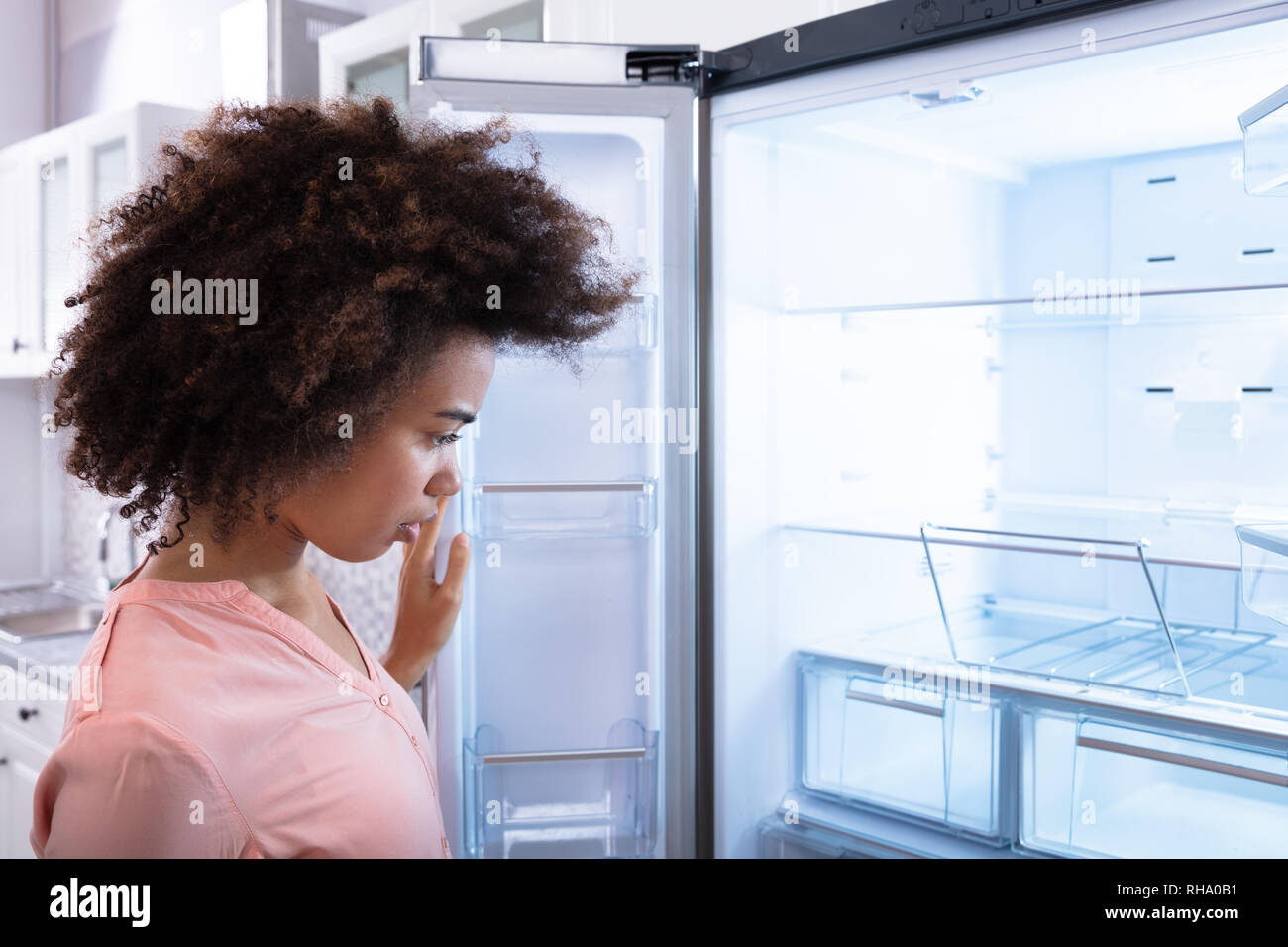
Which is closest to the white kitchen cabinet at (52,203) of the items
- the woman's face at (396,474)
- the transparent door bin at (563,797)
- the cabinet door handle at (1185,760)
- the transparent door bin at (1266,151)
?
the transparent door bin at (563,797)

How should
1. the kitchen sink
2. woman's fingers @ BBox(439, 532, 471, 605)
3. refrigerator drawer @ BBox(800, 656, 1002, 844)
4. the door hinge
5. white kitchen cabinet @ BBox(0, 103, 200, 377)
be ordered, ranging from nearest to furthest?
woman's fingers @ BBox(439, 532, 471, 605) → the door hinge → refrigerator drawer @ BBox(800, 656, 1002, 844) → white kitchen cabinet @ BBox(0, 103, 200, 377) → the kitchen sink

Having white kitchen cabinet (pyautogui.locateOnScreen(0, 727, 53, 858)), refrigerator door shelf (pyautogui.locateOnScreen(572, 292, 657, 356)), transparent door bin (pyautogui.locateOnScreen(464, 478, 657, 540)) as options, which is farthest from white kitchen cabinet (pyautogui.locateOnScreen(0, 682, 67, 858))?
refrigerator door shelf (pyautogui.locateOnScreen(572, 292, 657, 356))

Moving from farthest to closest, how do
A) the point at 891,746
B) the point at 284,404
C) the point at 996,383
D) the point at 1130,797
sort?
the point at 996,383 < the point at 891,746 < the point at 1130,797 < the point at 284,404

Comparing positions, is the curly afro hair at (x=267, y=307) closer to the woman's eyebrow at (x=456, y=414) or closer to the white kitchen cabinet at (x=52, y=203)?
the woman's eyebrow at (x=456, y=414)

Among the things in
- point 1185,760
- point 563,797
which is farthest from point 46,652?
point 1185,760

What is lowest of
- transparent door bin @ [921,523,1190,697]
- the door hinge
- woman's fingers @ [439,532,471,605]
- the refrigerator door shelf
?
transparent door bin @ [921,523,1190,697]

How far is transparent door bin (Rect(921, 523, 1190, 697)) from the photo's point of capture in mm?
1595

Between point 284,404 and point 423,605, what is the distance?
593mm

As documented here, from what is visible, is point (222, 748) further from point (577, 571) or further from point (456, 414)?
point (577, 571)

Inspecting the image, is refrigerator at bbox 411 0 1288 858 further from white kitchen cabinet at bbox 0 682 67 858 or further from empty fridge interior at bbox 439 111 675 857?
white kitchen cabinet at bbox 0 682 67 858

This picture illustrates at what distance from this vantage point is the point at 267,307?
0.86m

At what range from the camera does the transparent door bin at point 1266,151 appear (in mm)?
1120

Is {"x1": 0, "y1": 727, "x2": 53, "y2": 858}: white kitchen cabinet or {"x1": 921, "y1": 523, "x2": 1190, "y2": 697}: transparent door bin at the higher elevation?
{"x1": 921, "y1": 523, "x2": 1190, "y2": 697}: transparent door bin

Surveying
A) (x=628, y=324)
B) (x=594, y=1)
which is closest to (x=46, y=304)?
(x=594, y=1)
